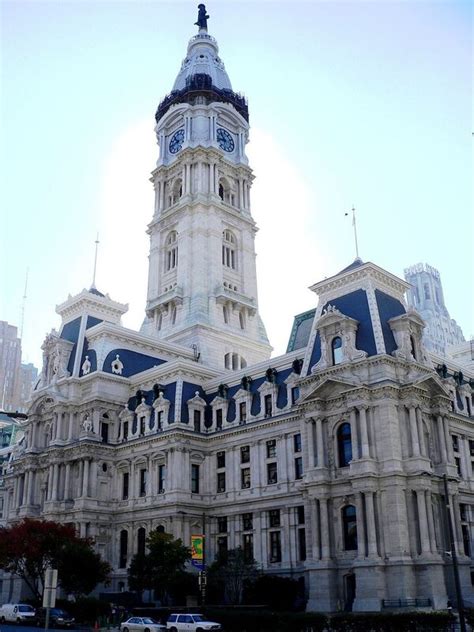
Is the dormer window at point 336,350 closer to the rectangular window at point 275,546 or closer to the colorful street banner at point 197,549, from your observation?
the rectangular window at point 275,546

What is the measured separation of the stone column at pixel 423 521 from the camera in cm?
4953

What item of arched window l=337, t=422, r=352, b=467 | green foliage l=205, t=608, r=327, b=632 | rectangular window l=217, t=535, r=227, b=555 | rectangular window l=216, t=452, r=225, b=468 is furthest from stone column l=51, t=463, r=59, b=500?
green foliage l=205, t=608, r=327, b=632

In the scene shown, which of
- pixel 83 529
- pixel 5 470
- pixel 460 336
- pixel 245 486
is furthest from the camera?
pixel 460 336

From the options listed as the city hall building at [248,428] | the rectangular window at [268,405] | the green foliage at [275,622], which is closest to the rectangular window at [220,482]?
the city hall building at [248,428]

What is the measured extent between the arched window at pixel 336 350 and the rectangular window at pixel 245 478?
47.7 feet

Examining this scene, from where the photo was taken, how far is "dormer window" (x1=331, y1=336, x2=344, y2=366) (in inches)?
2269

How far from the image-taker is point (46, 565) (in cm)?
5784

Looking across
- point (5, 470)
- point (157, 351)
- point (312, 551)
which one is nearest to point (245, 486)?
point (312, 551)

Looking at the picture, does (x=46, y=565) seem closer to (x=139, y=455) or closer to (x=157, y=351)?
(x=139, y=455)

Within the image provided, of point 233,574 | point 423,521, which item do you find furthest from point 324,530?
point 233,574

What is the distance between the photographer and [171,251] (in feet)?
328

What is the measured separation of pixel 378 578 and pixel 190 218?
199 ft

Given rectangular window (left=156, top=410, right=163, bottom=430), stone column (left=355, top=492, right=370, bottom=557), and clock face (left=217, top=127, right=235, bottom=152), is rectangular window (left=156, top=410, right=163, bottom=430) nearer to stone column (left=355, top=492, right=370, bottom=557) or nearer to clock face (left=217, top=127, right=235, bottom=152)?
stone column (left=355, top=492, right=370, bottom=557)

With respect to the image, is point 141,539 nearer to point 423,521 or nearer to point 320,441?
point 320,441
